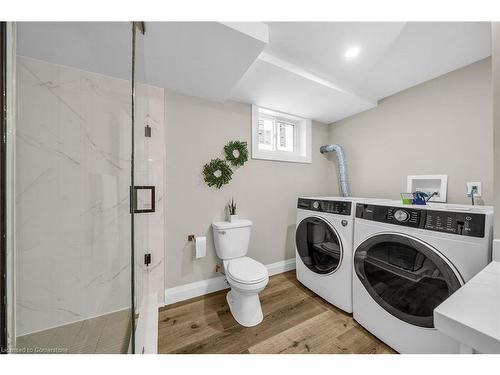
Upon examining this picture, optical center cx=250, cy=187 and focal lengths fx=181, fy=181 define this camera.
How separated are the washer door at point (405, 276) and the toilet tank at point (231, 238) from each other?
1004 millimetres

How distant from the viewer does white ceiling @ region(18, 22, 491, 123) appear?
1.02m

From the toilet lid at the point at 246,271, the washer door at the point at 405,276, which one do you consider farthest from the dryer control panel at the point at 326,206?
the toilet lid at the point at 246,271

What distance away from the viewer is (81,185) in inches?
51.4

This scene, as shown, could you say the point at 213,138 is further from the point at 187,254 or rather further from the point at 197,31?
the point at 187,254

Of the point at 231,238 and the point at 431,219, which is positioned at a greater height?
the point at 431,219

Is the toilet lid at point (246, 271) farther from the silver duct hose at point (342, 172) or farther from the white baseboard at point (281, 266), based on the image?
the silver duct hose at point (342, 172)

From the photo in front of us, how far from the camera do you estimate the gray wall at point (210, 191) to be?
5.75 feet

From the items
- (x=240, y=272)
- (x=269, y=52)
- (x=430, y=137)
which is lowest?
(x=240, y=272)

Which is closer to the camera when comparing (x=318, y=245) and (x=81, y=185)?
(x=81, y=185)

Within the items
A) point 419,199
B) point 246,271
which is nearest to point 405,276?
point 419,199

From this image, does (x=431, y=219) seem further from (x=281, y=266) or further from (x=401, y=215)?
(x=281, y=266)

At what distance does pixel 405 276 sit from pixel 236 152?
1717 mm
